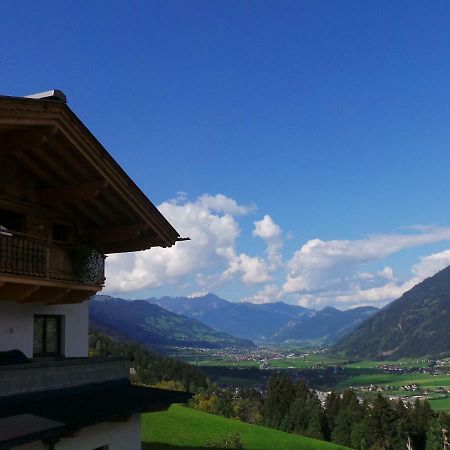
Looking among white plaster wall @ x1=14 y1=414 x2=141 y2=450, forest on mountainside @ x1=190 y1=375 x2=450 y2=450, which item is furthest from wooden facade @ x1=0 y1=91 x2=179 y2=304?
forest on mountainside @ x1=190 y1=375 x2=450 y2=450

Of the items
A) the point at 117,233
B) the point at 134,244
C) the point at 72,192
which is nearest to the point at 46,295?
the point at 72,192

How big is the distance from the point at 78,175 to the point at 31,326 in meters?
3.95

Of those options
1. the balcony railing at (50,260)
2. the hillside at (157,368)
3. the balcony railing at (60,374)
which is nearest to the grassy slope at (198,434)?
the balcony railing at (60,374)

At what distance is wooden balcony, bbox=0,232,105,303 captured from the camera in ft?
38.4

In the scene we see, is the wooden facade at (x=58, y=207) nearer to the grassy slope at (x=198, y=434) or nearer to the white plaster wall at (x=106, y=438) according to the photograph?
the white plaster wall at (x=106, y=438)

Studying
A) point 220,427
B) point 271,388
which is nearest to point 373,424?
point 271,388

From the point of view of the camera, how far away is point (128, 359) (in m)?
14.2

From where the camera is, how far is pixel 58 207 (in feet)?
48.0

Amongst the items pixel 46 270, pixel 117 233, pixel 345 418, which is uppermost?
pixel 117 233

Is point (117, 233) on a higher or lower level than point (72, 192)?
lower

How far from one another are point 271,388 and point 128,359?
325 feet

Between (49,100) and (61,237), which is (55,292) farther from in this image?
(49,100)

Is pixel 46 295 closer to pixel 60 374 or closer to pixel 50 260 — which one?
pixel 50 260

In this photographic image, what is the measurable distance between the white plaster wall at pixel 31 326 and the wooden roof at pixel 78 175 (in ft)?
6.90
